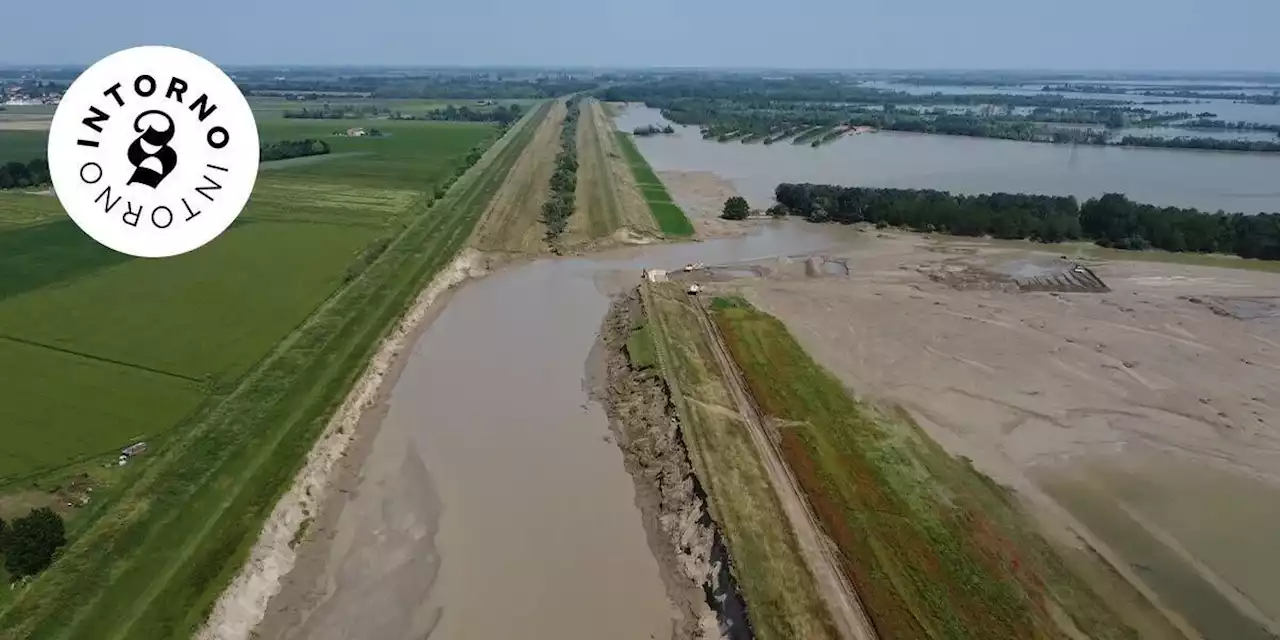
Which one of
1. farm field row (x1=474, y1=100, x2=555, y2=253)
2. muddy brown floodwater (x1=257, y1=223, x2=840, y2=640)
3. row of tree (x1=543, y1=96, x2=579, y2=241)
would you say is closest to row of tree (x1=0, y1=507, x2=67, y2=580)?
muddy brown floodwater (x1=257, y1=223, x2=840, y2=640)

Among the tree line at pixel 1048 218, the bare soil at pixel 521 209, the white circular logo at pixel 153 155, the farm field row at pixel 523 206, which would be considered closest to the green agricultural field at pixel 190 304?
the bare soil at pixel 521 209

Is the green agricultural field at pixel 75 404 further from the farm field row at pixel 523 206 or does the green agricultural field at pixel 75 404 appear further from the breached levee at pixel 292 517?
the farm field row at pixel 523 206

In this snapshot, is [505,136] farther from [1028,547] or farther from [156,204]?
[156,204]

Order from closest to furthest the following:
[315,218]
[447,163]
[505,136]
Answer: [315,218] → [447,163] → [505,136]

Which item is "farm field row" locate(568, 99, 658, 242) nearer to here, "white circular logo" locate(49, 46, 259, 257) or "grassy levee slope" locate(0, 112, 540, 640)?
"grassy levee slope" locate(0, 112, 540, 640)

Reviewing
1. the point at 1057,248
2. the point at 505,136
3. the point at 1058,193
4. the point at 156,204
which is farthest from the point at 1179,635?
the point at 505,136

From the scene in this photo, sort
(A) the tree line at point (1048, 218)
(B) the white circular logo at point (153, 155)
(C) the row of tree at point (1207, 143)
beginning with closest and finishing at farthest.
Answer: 1. (B) the white circular logo at point (153, 155)
2. (A) the tree line at point (1048, 218)
3. (C) the row of tree at point (1207, 143)

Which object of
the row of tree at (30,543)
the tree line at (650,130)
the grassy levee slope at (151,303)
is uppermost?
the tree line at (650,130)
